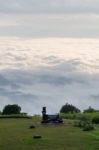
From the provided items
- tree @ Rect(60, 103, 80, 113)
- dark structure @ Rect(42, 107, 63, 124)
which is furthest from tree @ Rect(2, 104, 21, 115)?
dark structure @ Rect(42, 107, 63, 124)

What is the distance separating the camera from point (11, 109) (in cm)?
9319

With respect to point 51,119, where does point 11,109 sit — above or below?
above

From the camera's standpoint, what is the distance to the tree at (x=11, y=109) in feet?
303

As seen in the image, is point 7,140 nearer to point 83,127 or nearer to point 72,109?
point 83,127

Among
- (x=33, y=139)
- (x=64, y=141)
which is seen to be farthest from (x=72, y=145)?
(x=33, y=139)

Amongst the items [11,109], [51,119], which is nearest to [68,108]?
[11,109]

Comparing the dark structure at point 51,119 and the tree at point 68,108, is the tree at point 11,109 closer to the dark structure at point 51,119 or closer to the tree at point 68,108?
the tree at point 68,108

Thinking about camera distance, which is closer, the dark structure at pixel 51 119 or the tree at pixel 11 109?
the dark structure at pixel 51 119

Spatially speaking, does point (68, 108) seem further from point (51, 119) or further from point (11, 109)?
point (51, 119)

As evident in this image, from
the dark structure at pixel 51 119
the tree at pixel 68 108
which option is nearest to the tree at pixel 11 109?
the tree at pixel 68 108

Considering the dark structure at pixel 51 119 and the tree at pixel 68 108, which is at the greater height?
the tree at pixel 68 108

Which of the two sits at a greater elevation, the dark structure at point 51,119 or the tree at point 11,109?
the tree at point 11,109

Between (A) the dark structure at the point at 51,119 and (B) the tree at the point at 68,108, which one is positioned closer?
(A) the dark structure at the point at 51,119

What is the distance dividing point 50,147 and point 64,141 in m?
3.68
